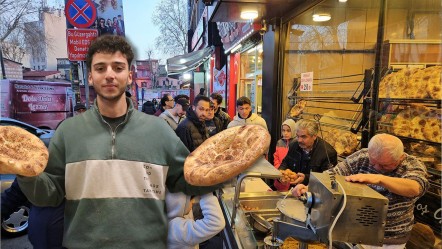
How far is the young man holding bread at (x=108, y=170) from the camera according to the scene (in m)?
1.38

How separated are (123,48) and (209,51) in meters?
12.4

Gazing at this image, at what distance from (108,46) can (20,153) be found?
2.12 ft

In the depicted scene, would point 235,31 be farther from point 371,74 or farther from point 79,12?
point 371,74

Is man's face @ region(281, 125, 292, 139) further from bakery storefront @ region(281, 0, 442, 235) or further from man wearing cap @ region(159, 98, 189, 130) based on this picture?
man wearing cap @ region(159, 98, 189, 130)

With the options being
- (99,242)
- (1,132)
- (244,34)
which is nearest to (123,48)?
(1,132)

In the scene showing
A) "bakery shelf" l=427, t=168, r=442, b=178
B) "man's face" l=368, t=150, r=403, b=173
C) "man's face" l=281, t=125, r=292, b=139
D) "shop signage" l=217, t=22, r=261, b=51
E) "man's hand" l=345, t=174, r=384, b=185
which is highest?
"shop signage" l=217, t=22, r=261, b=51

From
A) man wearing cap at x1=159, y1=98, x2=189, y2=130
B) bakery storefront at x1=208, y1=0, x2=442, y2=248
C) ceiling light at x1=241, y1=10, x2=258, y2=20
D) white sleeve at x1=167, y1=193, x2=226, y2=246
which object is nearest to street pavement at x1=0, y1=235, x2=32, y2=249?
man wearing cap at x1=159, y1=98, x2=189, y2=130

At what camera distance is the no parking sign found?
4.84 m

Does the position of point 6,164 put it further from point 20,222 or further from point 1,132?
point 20,222

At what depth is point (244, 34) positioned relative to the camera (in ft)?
24.7

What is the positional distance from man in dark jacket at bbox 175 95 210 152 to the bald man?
227 centimetres

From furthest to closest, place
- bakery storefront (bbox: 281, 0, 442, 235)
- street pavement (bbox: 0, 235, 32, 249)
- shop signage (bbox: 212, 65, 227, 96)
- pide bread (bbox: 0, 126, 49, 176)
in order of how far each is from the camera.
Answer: shop signage (bbox: 212, 65, 227, 96), street pavement (bbox: 0, 235, 32, 249), bakery storefront (bbox: 281, 0, 442, 235), pide bread (bbox: 0, 126, 49, 176)

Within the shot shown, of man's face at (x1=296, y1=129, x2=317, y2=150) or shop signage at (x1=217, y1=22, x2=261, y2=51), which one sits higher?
shop signage at (x1=217, y1=22, x2=261, y2=51)

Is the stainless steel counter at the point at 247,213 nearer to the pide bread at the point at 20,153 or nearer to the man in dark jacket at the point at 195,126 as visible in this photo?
the man in dark jacket at the point at 195,126
